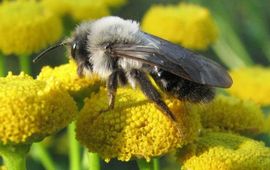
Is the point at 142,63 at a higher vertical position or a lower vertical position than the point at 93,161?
higher

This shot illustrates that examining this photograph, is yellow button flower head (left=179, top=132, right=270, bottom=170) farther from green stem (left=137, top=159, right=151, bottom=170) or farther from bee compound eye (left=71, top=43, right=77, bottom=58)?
bee compound eye (left=71, top=43, right=77, bottom=58)

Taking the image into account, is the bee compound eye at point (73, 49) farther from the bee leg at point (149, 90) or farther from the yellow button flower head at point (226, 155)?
the yellow button flower head at point (226, 155)

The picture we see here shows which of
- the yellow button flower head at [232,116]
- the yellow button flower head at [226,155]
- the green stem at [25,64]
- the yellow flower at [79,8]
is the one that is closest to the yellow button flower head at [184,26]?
the yellow flower at [79,8]

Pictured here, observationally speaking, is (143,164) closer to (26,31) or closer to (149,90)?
(149,90)

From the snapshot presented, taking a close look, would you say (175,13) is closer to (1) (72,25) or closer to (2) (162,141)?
(1) (72,25)

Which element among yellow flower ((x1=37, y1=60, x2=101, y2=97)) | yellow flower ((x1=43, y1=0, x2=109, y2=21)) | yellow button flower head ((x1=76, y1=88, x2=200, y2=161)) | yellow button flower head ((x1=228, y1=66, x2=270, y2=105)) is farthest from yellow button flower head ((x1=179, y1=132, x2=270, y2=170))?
yellow flower ((x1=43, y1=0, x2=109, y2=21))

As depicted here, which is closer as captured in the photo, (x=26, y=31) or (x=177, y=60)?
(x=177, y=60)

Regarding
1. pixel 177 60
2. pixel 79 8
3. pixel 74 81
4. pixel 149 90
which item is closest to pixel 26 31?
pixel 79 8
